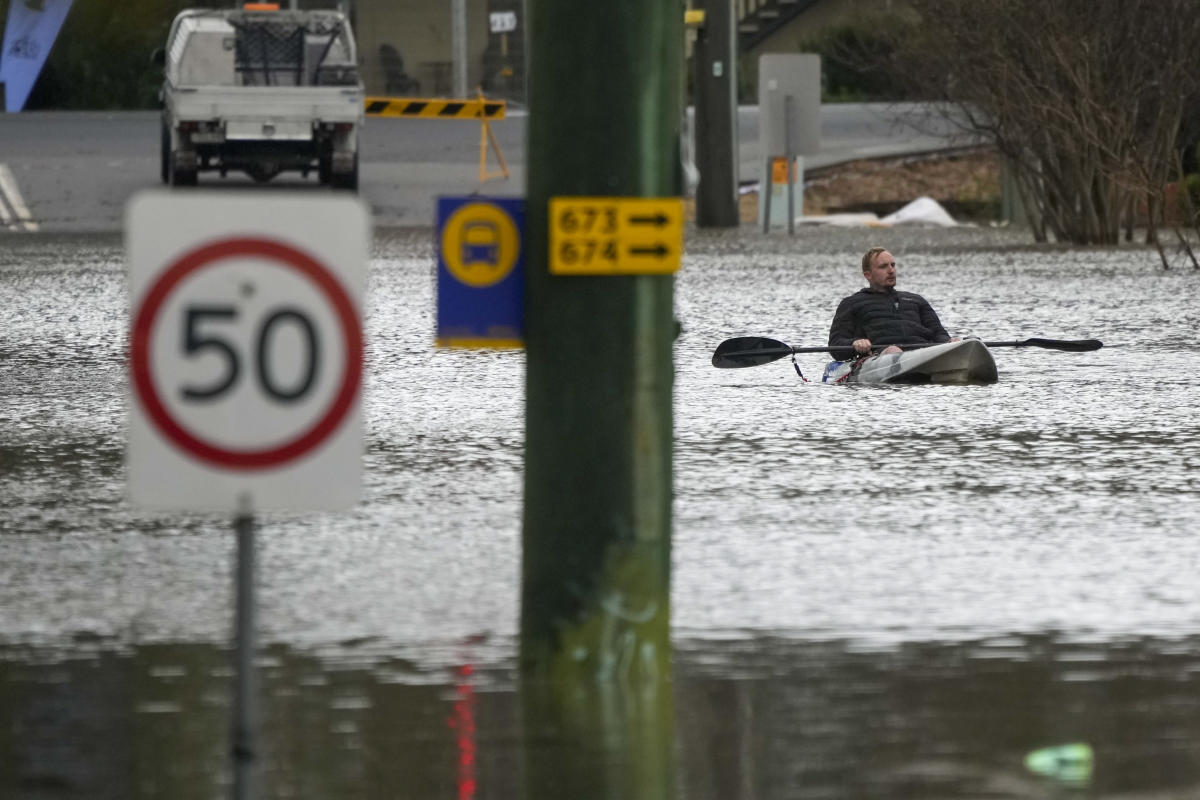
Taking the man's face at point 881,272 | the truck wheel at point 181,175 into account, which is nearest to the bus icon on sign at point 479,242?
the man's face at point 881,272

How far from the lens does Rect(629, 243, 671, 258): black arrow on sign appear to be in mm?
5594

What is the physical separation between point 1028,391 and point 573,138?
24.8 ft

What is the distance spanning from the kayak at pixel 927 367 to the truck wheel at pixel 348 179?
715 inches

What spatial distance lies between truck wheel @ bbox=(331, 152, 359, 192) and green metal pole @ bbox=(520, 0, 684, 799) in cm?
2548

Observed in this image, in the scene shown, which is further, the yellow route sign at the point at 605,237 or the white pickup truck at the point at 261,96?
the white pickup truck at the point at 261,96

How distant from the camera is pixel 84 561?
7.81 meters

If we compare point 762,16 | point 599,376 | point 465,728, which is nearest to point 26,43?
point 762,16

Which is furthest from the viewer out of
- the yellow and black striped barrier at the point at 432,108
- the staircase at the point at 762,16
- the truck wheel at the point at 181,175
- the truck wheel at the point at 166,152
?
the staircase at the point at 762,16

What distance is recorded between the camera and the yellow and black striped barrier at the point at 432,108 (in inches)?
1348

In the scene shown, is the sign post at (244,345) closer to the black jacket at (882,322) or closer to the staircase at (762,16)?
the black jacket at (882,322)

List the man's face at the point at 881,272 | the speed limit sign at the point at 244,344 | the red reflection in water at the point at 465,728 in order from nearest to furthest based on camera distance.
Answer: the speed limit sign at the point at 244,344, the red reflection in water at the point at 465,728, the man's face at the point at 881,272

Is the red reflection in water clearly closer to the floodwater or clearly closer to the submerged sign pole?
the floodwater

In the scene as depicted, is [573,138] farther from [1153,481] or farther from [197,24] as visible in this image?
[197,24]

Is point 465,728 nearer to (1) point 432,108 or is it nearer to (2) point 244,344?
(2) point 244,344
